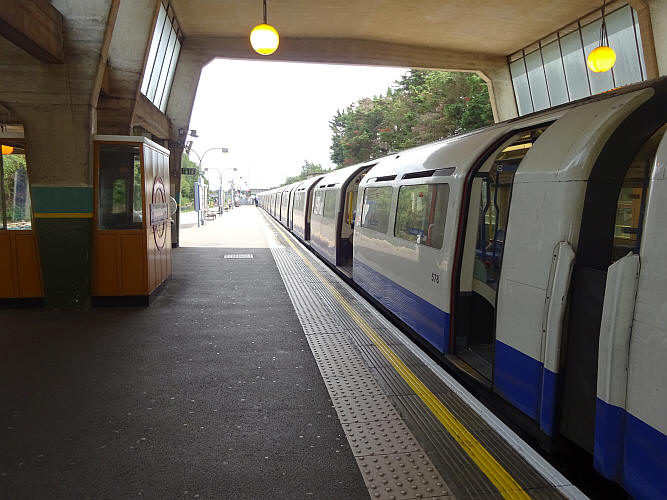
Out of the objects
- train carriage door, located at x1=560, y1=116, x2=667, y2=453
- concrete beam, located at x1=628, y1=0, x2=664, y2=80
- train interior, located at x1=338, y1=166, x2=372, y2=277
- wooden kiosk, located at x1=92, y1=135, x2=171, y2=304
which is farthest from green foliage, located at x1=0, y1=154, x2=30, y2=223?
concrete beam, located at x1=628, y1=0, x2=664, y2=80

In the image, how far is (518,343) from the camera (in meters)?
3.42

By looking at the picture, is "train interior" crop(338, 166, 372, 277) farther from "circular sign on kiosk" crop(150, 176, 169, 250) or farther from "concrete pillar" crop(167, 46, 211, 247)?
"concrete pillar" crop(167, 46, 211, 247)

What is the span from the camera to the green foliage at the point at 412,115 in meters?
21.3

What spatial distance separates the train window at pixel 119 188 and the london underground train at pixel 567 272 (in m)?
4.31

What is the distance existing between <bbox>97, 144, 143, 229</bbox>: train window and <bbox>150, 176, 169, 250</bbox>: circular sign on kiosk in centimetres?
37

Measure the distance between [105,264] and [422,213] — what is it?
4740 mm

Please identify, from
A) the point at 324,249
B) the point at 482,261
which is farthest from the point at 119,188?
the point at 324,249

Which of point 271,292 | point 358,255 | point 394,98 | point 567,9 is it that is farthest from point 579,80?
point 394,98

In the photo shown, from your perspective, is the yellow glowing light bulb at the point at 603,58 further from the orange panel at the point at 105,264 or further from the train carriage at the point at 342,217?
the orange panel at the point at 105,264

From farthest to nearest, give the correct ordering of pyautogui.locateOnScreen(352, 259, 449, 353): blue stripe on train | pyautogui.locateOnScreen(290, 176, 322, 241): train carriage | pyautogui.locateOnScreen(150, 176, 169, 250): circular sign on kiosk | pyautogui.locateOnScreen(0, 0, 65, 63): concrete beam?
pyautogui.locateOnScreen(290, 176, 322, 241): train carriage → pyautogui.locateOnScreen(150, 176, 169, 250): circular sign on kiosk → pyautogui.locateOnScreen(0, 0, 65, 63): concrete beam → pyautogui.locateOnScreen(352, 259, 449, 353): blue stripe on train

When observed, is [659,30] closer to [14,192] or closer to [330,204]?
[330,204]

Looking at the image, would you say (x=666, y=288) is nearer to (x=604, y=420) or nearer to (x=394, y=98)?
(x=604, y=420)

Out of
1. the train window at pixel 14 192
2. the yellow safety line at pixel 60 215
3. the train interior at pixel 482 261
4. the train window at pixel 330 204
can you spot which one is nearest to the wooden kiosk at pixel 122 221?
the yellow safety line at pixel 60 215

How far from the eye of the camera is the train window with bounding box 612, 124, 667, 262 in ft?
10.0
